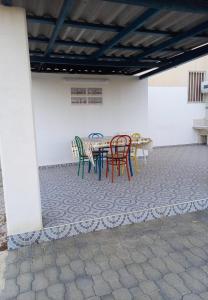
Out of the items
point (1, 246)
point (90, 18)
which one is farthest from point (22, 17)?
point (1, 246)

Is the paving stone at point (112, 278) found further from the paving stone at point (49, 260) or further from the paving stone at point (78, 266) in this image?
the paving stone at point (49, 260)

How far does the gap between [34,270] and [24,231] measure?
50cm

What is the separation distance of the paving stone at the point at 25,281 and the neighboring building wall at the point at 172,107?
657 cm

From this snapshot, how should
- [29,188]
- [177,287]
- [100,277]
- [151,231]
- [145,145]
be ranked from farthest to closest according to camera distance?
1. [145,145]
2. [151,231]
3. [29,188]
4. [100,277]
5. [177,287]

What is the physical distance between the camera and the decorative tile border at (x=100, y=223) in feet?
7.89

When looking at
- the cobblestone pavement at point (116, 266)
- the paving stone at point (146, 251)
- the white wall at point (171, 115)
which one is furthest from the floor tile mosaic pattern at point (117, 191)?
the white wall at point (171, 115)

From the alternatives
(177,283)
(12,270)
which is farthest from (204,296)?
(12,270)

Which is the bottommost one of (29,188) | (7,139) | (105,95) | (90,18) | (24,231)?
(24,231)

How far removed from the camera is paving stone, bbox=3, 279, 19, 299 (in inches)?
68.6

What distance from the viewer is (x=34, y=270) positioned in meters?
2.02

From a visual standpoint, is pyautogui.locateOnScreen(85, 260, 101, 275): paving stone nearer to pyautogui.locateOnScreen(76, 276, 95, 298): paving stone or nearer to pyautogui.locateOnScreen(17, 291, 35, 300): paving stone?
pyautogui.locateOnScreen(76, 276, 95, 298): paving stone

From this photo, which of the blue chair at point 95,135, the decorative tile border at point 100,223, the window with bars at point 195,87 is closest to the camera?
the decorative tile border at point 100,223

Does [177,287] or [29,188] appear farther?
→ [29,188]

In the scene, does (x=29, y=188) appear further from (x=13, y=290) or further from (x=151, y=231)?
(x=151, y=231)
